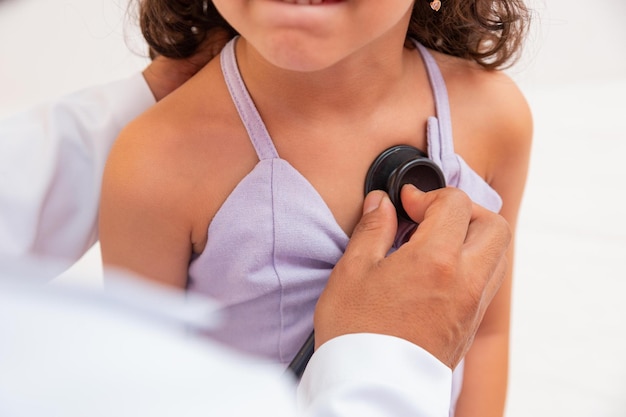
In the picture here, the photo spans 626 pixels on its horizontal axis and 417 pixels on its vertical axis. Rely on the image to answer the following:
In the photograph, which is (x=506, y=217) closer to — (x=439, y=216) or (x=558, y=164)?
(x=439, y=216)

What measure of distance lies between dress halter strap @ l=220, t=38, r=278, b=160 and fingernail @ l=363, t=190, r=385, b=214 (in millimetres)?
88

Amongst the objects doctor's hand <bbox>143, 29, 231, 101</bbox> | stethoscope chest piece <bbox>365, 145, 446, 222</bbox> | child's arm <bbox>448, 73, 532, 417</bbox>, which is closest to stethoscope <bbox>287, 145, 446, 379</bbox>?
stethoscope chest piece <bbox>365, 145, 446, 222</bbox>

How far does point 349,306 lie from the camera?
56cm

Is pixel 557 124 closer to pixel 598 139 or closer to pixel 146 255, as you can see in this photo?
pixel 598 139

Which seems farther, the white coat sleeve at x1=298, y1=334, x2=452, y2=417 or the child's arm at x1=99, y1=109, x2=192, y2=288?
the child's arm at x1=99, y1=109, x2=192, y2=288

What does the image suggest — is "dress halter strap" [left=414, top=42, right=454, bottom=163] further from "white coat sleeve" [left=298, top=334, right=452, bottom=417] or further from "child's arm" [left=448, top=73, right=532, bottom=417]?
"white coat sleeve" [left=298, top=334, right=452, bottom=417]

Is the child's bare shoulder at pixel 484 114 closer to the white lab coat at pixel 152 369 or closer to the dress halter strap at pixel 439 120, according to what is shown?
the dress halter strap at pixel 439 120

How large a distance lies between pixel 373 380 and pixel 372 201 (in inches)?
8.2

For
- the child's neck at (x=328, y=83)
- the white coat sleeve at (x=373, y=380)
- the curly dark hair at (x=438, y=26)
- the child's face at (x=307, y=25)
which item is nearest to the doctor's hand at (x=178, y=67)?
the curly dark hair at (x=438, y=26)

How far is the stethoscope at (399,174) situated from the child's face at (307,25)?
0.13 m

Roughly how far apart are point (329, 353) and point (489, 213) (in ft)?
0.72

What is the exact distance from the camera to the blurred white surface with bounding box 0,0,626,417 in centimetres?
98

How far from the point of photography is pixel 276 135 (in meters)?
0.67

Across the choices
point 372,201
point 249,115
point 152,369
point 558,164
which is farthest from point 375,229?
point 558,164
